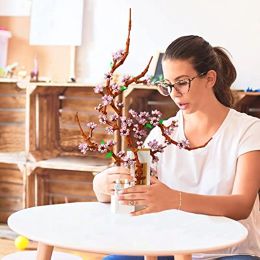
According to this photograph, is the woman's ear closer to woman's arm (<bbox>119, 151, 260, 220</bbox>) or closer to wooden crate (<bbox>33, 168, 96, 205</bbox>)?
woman's arm (<bbox>119, 151, 260, 220</bbox>)

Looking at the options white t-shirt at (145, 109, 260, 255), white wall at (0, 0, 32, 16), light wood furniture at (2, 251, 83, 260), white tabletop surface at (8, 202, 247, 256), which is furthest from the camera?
white wall at (0, 0, 32, 16)

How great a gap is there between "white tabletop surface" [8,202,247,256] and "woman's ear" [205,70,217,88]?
18.6 inches

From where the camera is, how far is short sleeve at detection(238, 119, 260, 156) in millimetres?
1784

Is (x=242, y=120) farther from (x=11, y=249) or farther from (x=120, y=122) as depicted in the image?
(x=11, y=249)

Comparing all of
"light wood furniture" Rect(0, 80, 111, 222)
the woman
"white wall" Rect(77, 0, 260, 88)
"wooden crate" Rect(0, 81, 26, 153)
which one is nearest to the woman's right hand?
the woman

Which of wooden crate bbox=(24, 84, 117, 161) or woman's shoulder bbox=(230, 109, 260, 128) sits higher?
woman's shoulder bbox=(230, 109, 260, 128)

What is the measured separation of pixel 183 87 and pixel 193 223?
0.48 meters

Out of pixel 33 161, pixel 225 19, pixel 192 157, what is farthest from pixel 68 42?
pixel 192 157

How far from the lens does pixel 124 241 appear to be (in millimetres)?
1353

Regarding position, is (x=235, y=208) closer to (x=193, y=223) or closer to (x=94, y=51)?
(x=193, y=223)

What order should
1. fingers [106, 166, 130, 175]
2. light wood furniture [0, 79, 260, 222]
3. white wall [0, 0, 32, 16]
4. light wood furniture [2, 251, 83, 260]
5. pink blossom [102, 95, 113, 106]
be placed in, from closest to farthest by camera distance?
pink blossom [102, 95, 113, 106] < fingers [106, 166, 130, 175] < light wood furniture [2, 251, 83, 260] < light wood furniture [0, 79, 260, 222] < white wall [0, 0, 32, 16]

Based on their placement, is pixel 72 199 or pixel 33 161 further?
pixel 72 199

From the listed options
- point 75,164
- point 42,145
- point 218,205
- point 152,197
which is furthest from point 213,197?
point 42,145

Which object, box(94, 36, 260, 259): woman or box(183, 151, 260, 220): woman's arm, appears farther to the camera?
box(94, 36, 260, 259): woman
